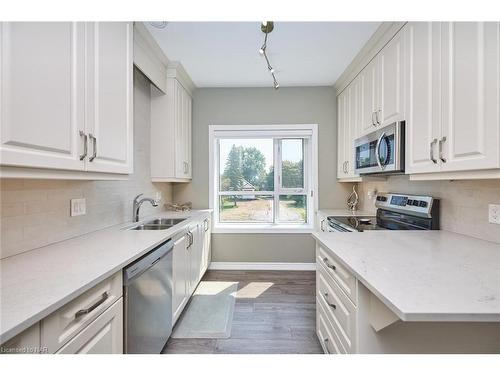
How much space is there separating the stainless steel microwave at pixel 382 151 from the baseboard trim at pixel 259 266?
1645mm

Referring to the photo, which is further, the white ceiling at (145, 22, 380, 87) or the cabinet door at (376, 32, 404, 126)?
the white ceiling at (145, 22, 380, 87)

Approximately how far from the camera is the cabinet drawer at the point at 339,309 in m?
1.16

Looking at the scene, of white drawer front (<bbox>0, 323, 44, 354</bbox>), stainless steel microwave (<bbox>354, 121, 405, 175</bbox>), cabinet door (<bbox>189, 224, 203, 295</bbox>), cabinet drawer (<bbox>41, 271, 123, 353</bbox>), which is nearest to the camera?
white drawer front (<bbox>0, 323, 44, 354</bbox>)

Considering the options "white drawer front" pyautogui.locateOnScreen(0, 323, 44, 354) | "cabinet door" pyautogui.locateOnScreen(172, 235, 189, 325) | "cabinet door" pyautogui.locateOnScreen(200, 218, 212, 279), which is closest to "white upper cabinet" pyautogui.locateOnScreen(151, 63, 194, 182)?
"cabinet door" pyautogui.locateOnScreen(200, 218, 212, 279)

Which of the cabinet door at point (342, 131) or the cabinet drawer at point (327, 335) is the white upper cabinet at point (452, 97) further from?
the cabinet door at point (342, 131)

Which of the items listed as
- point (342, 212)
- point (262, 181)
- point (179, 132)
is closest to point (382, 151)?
point (342, 212)

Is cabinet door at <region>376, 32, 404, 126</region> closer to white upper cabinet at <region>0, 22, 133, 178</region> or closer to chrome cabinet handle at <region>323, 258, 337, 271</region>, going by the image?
chrome cabinet handle at <region>323, 258, 337, 271</region>

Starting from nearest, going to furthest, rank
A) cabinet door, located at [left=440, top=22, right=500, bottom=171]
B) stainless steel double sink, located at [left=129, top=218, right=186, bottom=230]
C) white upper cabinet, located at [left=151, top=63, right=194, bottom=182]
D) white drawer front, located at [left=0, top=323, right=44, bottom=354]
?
white drawer front, located at [left=0, top=323, right=44, bottom=354] < cabinet door, located at [left=440, top=22, right=500, bottom=171] < stainless steel double sink, located at [left=129, top=218, right=186, bottom=230] < white upper cabinet, located at [left=151, top=63, right=194, bottom=182]

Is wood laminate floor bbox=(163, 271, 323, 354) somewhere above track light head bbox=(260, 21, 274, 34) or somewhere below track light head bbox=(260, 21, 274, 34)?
below

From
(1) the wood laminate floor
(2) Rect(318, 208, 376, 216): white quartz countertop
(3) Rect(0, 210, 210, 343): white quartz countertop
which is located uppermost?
(2) Rect(318, 208, 376, 216): white quartz countertop

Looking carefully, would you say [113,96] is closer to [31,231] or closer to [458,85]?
[31,231]

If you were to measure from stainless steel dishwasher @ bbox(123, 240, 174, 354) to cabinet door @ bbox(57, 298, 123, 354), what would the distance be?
0.16ft

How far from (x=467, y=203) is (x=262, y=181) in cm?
245

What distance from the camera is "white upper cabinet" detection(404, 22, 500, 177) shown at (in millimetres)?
1113
